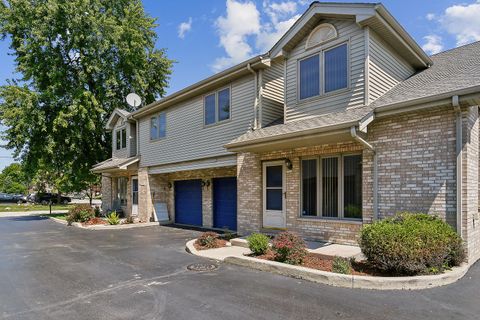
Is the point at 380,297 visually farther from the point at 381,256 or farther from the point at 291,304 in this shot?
the point at 291,304

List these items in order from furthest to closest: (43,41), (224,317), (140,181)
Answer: (43,41) < (140,181) < (224,317)

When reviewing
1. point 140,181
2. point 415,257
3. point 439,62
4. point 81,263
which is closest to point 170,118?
point 140,181

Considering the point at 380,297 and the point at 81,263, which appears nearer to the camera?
the point at 380,297

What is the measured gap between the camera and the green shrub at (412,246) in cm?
585

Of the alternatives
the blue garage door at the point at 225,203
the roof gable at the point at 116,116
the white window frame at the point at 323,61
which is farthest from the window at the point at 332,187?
the roof gable at the point at 116,116

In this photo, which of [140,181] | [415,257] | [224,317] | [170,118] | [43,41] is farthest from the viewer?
[43,41]

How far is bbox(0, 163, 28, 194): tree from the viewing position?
192ft

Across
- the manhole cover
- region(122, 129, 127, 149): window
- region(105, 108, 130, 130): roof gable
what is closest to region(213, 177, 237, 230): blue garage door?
the manhole cover

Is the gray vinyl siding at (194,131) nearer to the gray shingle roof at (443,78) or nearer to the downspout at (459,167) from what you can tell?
the gray shingle roof at (443,78)

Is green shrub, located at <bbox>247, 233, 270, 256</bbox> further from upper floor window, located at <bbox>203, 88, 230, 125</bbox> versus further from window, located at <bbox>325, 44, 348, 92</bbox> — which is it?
upper floor window, located at <bbox>203, 88, 230, 125</bbox>

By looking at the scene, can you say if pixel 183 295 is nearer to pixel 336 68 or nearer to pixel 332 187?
pixel 332 187

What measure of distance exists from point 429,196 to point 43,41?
79.9 ft

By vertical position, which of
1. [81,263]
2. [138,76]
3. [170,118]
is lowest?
[81,263]

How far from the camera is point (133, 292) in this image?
5906 mm
